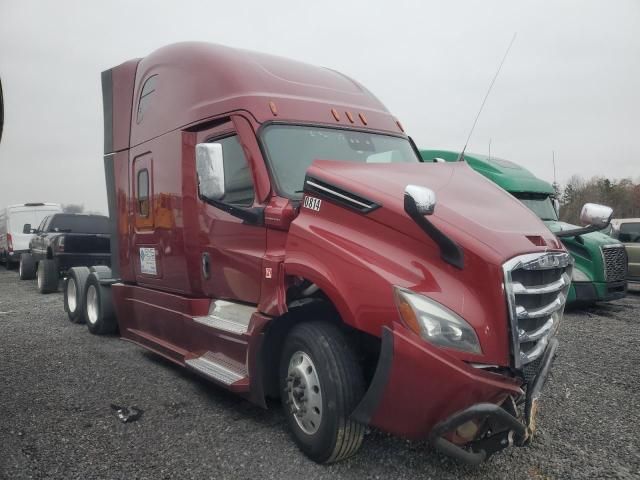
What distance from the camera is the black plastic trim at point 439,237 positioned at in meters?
2.86

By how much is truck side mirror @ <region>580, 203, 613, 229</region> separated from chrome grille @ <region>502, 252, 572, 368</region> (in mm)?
596

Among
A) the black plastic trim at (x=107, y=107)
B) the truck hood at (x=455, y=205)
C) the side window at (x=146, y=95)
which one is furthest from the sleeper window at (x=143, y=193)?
the truck hood at (x=455, y=205)

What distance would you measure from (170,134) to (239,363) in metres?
2.39

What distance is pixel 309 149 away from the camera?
13.7 feet

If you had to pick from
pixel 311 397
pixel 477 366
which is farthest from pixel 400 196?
pixel 311 397

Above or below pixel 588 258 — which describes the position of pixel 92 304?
below

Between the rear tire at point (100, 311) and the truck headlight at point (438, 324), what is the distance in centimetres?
553

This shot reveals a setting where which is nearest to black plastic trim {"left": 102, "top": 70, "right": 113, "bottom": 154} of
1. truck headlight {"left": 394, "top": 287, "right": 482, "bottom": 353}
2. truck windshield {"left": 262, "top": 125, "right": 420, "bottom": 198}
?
truck windshield {"left": 262, "top": 125, "right": 420, "bottom": 198}

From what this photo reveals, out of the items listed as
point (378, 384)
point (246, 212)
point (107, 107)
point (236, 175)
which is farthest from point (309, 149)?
point (107, 107)

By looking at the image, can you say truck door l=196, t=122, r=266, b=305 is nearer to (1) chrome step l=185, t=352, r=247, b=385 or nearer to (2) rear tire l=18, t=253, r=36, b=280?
(1) chrome step l=185, t=352, r=247, b=385

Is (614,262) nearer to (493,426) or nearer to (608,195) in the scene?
(493,426)

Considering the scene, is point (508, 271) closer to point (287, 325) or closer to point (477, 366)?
point (477, 366)

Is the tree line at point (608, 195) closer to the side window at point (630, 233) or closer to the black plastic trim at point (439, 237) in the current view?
the side window at point (630, 233)

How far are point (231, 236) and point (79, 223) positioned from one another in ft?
35.8
